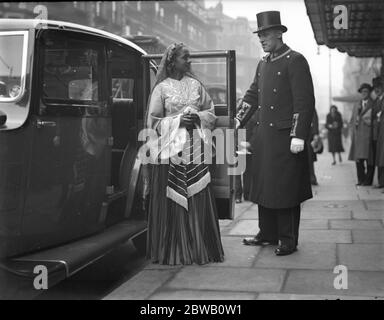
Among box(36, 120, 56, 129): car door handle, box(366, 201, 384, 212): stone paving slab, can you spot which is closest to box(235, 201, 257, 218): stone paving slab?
box(366, 201, 384, 212): stone paving slab

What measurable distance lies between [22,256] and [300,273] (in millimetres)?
2202

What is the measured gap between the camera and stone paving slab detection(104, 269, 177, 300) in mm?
3981

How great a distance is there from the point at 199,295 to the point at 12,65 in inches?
85.8

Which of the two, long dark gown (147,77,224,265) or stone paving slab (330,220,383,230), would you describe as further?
stone paving slab (330,220,383,230)

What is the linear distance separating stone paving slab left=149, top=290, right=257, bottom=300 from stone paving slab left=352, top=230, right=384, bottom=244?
7.17ft

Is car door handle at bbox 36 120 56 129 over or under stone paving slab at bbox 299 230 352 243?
over

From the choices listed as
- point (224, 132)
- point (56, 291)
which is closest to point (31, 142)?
point (56, 291)

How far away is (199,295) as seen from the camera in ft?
12.9

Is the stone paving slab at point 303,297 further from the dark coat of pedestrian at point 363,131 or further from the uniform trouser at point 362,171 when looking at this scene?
the uniform trouser at point 362,171

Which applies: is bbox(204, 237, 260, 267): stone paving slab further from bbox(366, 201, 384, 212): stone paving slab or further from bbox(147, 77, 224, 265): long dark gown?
bbox(366, 201, 384, 212): stone paving slab

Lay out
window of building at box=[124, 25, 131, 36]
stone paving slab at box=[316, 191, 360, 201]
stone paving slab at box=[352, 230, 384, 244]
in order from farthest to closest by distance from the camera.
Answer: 1. window of building at box=[124, 25, 131, 36]
2. stone paving slab at box=[316, 191, 360, 201]
3. stone paving slab at box=[352, 230, 384, 244]

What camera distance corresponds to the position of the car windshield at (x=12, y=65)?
395cm

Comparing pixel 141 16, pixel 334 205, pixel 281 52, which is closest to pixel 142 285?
pixel 281 52
